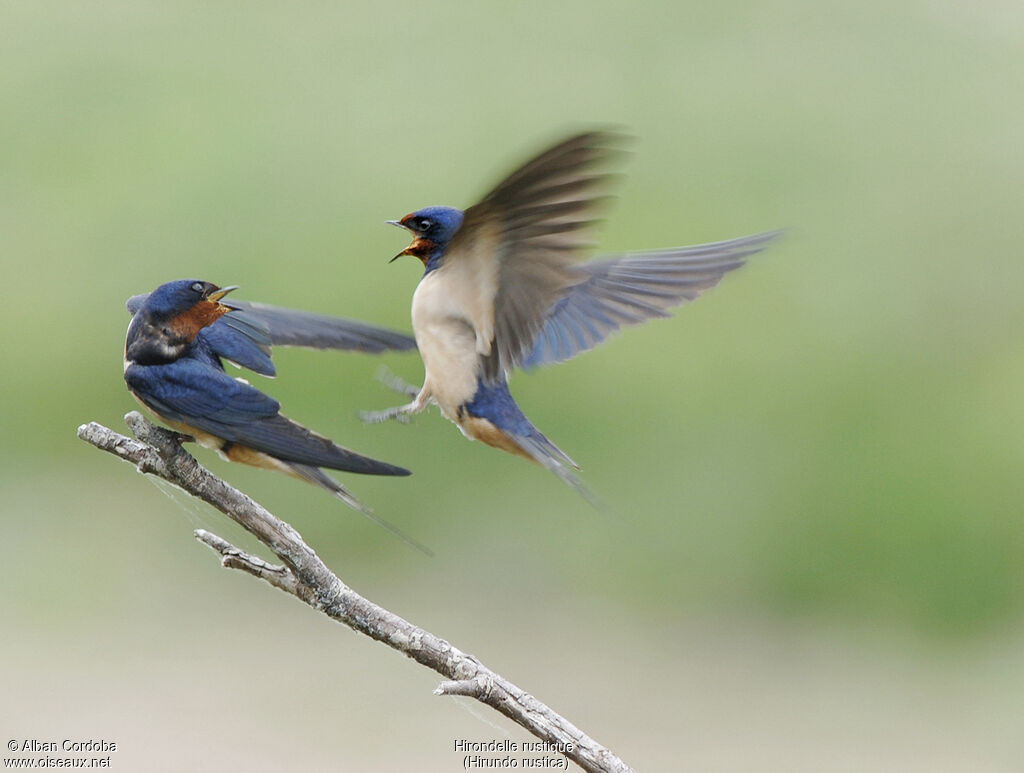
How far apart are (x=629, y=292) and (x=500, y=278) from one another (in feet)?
3.27

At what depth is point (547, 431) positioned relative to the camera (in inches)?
325

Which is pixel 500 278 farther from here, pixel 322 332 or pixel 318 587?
pixel 318 587

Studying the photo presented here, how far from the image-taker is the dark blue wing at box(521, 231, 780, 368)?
10.6 feet

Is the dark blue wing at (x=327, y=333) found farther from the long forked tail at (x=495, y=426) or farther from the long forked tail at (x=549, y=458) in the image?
the long forked tail at (x=549, y=458)

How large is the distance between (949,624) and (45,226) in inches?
261

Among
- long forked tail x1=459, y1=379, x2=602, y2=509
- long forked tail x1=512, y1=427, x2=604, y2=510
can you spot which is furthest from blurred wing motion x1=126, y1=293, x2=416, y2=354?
long forked tail x1=512, y1=427, x2=604, y2=510

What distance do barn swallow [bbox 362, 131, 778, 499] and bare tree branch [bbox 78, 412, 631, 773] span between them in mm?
261

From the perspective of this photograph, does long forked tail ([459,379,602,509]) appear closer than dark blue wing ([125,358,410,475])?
No

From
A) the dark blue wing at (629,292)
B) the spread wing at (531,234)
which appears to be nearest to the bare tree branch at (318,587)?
the spread wing at (531,234)

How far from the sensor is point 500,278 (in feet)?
7.91

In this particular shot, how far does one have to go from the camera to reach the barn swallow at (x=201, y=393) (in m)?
2.17

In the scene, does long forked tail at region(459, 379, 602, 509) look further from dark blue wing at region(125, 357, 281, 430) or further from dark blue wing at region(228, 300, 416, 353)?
dark blue wing at region(125, 357, 281, 430)

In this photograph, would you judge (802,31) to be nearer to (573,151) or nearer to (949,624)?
(949,624)

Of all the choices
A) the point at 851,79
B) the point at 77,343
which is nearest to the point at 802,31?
the point at 851,79
